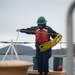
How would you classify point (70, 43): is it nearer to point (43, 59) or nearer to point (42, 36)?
point (42, 36)

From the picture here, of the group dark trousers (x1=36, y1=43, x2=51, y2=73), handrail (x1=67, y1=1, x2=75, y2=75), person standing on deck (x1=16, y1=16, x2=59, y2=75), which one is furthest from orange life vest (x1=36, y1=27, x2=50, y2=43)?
handrail (x1=67, y1=1, x2=75, y2=75)

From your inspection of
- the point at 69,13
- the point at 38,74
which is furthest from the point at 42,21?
the point at 69,13

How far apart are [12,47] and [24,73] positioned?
2.33 metres

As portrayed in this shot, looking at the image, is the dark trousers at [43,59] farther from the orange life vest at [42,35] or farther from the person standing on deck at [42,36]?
the orange life vest at [42,35]

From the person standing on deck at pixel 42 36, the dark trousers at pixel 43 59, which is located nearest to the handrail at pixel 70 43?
the person standing on deck at pixel 42 36

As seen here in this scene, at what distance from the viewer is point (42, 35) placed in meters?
6.55

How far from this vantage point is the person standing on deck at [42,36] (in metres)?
6.58

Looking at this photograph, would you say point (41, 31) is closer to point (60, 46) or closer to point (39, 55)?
point (39, 55)

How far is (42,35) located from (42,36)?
2 cm

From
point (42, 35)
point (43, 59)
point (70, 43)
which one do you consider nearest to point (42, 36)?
point (42, 35)

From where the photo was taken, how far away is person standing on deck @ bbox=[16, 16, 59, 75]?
259 inches

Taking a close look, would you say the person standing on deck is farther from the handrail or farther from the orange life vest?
the handrail

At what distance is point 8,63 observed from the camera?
5.25 m

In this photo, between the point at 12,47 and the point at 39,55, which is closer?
the point at 39,55
